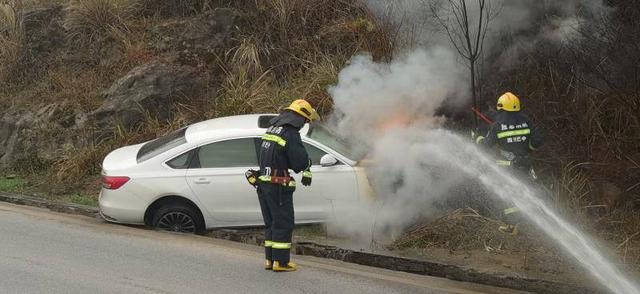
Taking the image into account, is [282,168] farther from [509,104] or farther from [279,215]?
[509,104]

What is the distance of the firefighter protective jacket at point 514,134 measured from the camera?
719cm

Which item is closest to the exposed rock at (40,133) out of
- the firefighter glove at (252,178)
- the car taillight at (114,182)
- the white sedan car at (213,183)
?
the car taillight at (114,182)

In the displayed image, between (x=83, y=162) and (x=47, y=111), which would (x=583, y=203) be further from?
(x=47, y=111)

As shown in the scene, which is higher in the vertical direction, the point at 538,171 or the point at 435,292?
the point at 538,171

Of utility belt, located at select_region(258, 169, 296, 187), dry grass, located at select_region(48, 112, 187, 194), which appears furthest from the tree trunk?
dry grass, located at select_region(48, 112, 187, 194)

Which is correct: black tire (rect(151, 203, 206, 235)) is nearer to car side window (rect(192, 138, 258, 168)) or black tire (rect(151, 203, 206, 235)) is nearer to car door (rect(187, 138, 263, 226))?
car door (rect(187, 138, 263, 226))

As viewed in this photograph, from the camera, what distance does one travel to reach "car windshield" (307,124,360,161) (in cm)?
755

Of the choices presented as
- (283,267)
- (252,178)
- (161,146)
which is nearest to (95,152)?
(161,146)

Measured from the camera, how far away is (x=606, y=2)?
30.0ft

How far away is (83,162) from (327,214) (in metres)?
5.17

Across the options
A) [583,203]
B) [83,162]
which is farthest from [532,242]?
[83,162]

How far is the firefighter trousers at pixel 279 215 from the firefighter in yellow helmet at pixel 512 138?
2427mm

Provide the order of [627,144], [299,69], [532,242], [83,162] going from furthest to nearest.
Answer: [299,69] < [83,162] < [627,144] < [532,242]

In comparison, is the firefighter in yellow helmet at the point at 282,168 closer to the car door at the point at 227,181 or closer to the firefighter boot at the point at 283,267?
the firefighter boot at the point at 283,267
